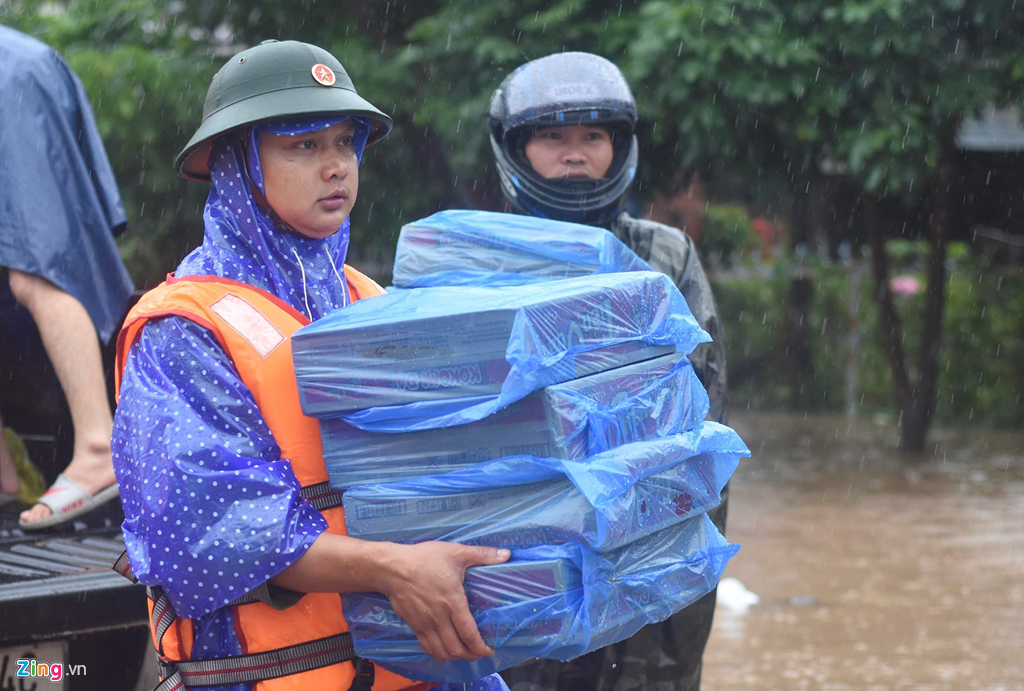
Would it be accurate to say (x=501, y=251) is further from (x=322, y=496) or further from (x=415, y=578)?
(x=415, y=578)

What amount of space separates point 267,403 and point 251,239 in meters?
0.33

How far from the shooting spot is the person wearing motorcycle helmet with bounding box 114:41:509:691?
2010 millimetres

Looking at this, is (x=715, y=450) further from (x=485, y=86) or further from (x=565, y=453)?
(x=485, y=86)

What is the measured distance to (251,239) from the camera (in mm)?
2271

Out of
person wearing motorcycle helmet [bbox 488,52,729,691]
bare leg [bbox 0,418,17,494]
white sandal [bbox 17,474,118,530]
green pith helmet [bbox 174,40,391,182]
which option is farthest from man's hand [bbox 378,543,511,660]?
bare leg [bbox 0,418,17,494]

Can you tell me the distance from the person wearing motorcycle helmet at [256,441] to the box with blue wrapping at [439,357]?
0.33 feet

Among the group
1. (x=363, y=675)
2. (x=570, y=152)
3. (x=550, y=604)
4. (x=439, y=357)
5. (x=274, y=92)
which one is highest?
(x=274, y=92)

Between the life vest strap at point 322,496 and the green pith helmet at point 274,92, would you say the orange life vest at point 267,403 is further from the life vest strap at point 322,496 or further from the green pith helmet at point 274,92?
the green pith helmet at point 274,92

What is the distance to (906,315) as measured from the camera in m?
14.9

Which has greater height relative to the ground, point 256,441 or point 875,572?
point 256,441

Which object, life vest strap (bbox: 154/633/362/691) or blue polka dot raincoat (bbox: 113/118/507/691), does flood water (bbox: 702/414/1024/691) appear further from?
blue polka dot raincoat (bbox: 113/118/507/691)

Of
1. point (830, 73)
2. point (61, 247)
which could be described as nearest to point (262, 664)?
point (61, 247)

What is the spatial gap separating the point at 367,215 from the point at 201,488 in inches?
318

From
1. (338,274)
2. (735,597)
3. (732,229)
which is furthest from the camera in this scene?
(732,229)
